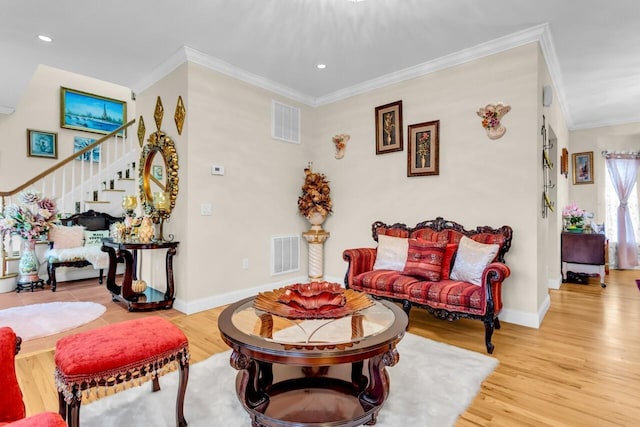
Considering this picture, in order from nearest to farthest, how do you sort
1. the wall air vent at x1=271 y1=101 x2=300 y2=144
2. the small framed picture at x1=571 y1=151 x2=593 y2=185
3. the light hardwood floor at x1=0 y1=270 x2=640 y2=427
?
the light hardwood floor at x1=0 y1=270 x2=640 y2=427, the wall air vent at x1=271 y1=101 x2=300 y2=144, the small framed picture at x1=571 y1=151 x2=593 y2=185

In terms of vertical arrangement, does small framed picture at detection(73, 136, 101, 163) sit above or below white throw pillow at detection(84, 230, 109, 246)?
above

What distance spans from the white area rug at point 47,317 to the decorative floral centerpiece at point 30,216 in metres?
1.29

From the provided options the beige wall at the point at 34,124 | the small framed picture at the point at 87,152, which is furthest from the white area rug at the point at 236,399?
the beige wall at the point at 34,124

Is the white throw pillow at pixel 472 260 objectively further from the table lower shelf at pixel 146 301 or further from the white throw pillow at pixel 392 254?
the table lower shelf at pixel 146 301

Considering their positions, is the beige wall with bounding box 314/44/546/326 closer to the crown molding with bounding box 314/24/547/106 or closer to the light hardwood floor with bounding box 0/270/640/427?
the crown molding with bounding box 314/24/547/106

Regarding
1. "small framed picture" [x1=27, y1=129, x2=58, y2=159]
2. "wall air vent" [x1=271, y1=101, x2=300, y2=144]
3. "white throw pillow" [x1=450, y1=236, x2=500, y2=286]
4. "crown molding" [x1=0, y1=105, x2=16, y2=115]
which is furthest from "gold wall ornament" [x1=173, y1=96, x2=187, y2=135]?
"small framed picture" [x1=27, y1=129, x2=58, y2=159]

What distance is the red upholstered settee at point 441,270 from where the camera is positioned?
2668mm

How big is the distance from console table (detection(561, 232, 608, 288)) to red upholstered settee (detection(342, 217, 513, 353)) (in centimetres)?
261

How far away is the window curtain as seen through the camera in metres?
5.85

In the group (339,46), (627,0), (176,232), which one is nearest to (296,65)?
(339,46)

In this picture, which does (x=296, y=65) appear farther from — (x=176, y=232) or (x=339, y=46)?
(x=176, y=232)

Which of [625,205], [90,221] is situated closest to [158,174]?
[90,221]

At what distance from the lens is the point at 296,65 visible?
3842 mm

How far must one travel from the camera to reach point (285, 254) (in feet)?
15.1
